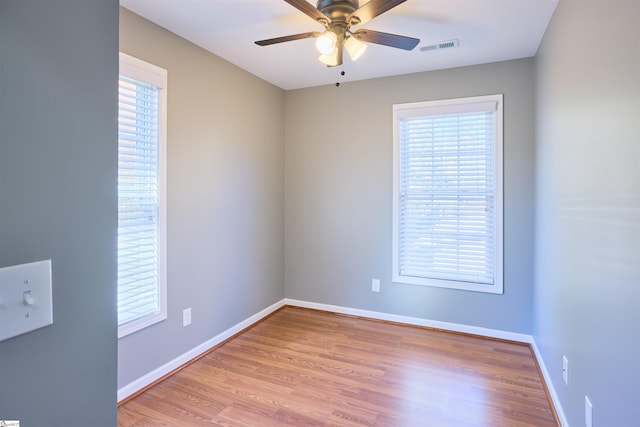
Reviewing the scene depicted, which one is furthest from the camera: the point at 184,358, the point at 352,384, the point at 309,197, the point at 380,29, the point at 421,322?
the point at 309,197

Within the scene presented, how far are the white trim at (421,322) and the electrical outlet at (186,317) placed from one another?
4.98 ft

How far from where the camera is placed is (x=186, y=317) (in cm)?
270

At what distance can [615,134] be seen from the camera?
1.31 metres

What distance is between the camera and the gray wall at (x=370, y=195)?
305 cm

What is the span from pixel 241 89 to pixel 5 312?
3.03 m

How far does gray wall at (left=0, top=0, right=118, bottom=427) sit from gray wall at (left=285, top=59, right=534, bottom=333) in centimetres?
304

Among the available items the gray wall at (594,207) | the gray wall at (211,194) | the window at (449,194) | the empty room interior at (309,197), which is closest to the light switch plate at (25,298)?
the empty room interior at (309,197)

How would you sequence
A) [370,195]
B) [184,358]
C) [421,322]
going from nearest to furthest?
[184,358] → [421,322] → [370,195]

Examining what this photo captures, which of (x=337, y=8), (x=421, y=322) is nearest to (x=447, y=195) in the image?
(x=421, y=322)

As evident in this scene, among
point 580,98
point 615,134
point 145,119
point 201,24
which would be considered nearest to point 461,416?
point 615,134

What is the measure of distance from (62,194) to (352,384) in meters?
2.27

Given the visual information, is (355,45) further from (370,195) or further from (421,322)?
(421,322)

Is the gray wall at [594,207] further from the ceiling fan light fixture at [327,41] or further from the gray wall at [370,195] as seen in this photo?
the ceiling fan light fixture at [327,41]

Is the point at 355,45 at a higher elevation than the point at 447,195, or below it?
higher
